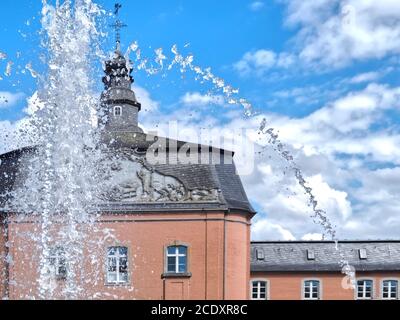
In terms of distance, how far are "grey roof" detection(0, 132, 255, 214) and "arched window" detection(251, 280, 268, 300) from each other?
24.0 ft

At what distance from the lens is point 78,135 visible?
55.7 feet

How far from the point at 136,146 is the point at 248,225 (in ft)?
19.2

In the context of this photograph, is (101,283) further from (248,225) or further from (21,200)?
(248,225)

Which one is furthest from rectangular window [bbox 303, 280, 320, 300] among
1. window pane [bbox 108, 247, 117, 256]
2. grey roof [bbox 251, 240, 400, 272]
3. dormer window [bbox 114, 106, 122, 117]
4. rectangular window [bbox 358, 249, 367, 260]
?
dormer window [bbox 114, 106, 122, 117]

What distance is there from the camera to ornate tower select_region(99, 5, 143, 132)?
119 ft

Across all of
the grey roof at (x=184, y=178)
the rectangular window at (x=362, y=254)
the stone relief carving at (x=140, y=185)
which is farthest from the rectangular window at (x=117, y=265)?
the rectangular window at (x=362, y=254)

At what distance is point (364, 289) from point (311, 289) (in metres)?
2.82

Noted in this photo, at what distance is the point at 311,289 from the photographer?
3575 cm

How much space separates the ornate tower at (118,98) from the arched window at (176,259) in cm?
893

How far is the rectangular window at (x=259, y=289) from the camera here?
3603cm

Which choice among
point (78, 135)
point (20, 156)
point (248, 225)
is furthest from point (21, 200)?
point (78, 135)

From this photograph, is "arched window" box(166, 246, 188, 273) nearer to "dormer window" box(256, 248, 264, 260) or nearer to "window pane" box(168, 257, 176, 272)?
"window pane" box(168, 257, 176, 272)

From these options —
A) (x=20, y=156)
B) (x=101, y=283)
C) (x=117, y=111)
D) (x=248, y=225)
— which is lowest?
(x=101, y=283)

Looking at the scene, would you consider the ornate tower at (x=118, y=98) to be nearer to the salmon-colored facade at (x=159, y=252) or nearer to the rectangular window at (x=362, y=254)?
the salmon-colored facade at (x=159, y=252)
